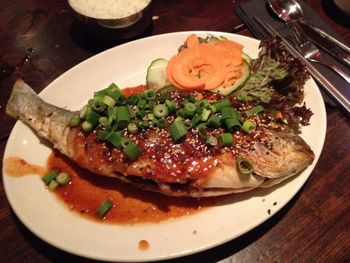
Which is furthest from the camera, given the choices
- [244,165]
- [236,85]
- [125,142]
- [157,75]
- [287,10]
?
[287,10]

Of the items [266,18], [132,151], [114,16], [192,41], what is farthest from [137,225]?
[266,18]

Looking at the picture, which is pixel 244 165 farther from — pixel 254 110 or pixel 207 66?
pixel 207 66

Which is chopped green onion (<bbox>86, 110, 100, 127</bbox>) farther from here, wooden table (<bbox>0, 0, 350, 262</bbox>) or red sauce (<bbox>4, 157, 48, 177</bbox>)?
wooden table (<bbox>0, 0, 350, 262</bbox>)

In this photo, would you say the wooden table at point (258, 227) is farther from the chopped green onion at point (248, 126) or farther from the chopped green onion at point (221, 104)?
the chopped green onion at point (221, 104)

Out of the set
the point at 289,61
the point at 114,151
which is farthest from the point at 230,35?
the point at 114,151

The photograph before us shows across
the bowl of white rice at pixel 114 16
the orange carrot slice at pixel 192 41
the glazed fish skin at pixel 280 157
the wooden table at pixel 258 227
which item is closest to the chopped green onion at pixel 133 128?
the glazed fish skin at pixel 280 157

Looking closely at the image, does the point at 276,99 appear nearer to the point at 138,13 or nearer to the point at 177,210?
the point at 177,210

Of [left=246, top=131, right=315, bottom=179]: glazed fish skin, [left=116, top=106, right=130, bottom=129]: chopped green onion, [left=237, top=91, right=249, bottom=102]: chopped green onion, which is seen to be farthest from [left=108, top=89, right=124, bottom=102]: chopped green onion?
[left=246, top=131, right=315, bottom=179]: glazed fish skin
